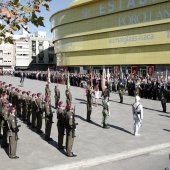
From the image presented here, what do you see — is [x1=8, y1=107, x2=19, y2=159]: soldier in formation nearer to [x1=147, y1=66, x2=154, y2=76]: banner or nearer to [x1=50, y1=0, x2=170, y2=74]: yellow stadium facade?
[x1=50, y1=0, x2=170, y2=74]: yellow stadium facade

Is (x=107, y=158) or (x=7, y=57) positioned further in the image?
(x=7, y=57)

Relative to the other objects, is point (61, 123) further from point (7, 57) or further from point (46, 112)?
point (7, 57)

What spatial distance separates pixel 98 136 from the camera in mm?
11695

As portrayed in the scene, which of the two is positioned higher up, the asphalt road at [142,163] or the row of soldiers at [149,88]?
the row of soldiers at [149,88]

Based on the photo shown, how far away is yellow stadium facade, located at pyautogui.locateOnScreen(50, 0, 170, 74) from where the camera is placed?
46.3 metres

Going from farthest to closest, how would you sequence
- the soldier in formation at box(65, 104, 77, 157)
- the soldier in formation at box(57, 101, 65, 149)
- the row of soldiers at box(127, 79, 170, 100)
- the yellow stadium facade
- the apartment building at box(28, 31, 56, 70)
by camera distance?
the apartment building at box(28, 31, 56, 70), the yellow stadium facade, the row of soldiers at box(127, 79, 170, 100), the soldier in formation at box(57, 101, 65, 149), the soldier in formation at box(65, 104, 77, 157)

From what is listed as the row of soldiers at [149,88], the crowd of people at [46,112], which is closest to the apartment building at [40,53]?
the row of soldiers at [149,88]

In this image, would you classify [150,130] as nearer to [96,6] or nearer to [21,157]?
[21,157]

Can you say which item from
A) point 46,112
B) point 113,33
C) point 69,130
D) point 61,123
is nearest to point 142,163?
point 69,130

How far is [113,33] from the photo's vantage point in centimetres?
5409

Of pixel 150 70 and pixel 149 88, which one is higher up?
pixel 150 70

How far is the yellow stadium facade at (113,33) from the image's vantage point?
46.3 m

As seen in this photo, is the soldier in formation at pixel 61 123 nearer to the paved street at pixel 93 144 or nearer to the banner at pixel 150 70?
the paved street at pixel 93 144

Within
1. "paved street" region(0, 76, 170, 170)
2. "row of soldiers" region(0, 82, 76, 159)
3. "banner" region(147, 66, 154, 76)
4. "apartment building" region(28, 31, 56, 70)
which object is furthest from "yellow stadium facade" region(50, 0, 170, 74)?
"apartment building" region(28, 31, 56, 70)
